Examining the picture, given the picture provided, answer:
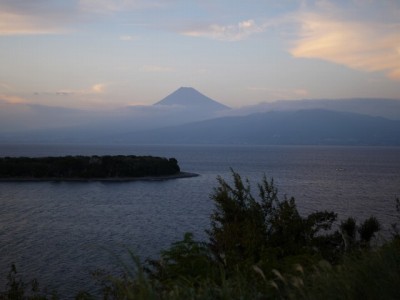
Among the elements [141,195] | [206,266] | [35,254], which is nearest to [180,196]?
[141,195]

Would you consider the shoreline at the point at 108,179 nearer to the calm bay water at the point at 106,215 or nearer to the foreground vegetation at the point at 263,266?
the calm bay water at the point at 106,215

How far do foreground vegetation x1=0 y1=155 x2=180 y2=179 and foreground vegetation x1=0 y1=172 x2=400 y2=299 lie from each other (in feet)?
240

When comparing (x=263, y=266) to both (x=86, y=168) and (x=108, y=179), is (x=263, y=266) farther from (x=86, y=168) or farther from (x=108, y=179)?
(x=86, y=168)

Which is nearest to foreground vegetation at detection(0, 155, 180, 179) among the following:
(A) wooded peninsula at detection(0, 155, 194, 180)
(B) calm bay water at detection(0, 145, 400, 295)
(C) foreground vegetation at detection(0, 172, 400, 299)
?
(A) wooded peninsula at detection(0, 155, 194, 180)

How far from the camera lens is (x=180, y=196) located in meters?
60.1

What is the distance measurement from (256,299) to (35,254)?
25.8m

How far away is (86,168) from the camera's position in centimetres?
8956

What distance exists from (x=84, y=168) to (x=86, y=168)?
376 mm

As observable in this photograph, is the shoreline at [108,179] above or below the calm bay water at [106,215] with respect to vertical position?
above

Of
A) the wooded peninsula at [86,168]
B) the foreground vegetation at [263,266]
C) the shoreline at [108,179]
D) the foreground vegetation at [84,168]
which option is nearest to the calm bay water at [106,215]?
the foreground vegetation at [263,266]

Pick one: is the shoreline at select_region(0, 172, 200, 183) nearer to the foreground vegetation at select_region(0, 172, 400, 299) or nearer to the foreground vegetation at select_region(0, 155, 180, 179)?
the foreground vegetation at select_region(0, 155, 180, 179)

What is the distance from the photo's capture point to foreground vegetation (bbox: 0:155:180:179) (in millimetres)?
87188

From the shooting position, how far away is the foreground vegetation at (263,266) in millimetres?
4902

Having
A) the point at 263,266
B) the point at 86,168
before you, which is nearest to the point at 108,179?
the point at 86,168
